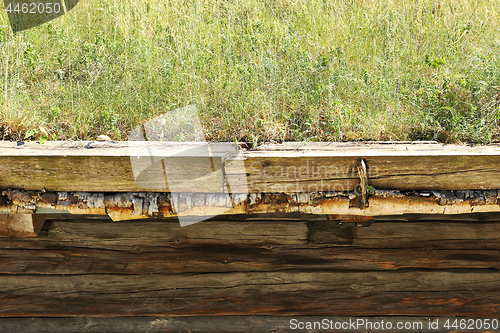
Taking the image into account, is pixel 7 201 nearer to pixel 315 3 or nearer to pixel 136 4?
pixel 136 4

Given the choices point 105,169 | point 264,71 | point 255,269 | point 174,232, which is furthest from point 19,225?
point 264,71

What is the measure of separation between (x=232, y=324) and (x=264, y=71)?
180cm

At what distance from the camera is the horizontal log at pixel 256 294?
7.58 feet

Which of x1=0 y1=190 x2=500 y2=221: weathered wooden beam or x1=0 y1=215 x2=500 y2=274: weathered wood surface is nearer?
x1=0 y1=190 x2=500 y2=221: weathered wooden beam

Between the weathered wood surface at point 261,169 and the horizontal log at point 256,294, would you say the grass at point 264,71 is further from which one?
the horizontal log at point 256,294

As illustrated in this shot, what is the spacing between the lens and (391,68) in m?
2.59

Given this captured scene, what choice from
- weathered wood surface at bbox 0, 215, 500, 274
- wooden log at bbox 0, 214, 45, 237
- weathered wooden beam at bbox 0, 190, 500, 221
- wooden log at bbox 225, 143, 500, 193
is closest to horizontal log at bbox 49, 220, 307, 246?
weathered wood surface at bbox 0, 215, 500, 274

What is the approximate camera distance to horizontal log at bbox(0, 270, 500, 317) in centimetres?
231

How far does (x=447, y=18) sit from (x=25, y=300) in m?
4.15

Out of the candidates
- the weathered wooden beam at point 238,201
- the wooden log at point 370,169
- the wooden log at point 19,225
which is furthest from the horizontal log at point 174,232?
the wooden log at point 370,169

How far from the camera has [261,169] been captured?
1.71 metres

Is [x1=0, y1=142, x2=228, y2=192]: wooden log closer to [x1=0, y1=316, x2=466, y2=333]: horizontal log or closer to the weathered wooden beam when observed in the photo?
the weathered wooden beam

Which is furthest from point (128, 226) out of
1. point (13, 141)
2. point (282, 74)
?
point (282, 74)

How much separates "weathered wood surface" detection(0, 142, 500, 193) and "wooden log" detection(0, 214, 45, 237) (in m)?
0.34
